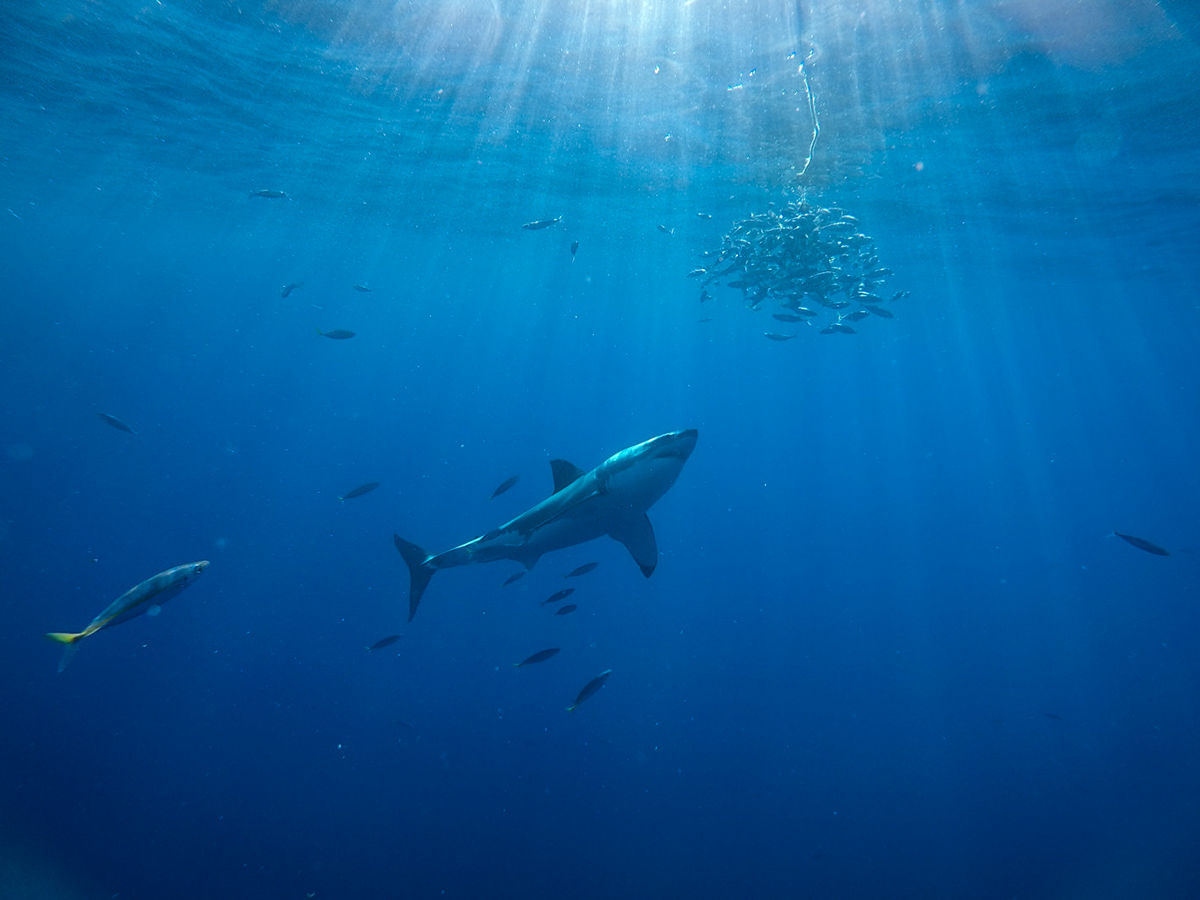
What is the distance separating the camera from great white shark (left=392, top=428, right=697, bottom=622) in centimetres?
611

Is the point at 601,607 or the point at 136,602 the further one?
the point at 601,607

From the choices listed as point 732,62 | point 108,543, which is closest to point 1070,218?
point 732,62

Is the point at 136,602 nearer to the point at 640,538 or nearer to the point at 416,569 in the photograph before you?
the point at 416,569

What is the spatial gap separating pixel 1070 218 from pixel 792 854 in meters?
25.9

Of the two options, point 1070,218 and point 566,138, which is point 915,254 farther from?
point 566,138

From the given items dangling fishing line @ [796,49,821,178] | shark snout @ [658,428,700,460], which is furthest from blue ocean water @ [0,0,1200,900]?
shark snout @ [658,428,700,460]

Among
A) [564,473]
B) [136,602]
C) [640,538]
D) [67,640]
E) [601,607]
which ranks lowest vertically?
[601,607]

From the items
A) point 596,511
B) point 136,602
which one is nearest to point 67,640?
point 136,602

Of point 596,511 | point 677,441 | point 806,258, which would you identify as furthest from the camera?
point 806,258

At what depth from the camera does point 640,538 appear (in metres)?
7.29

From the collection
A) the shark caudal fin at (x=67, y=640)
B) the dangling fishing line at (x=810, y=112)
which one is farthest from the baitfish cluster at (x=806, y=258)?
the shark caudal fin at (x=67, y=640)

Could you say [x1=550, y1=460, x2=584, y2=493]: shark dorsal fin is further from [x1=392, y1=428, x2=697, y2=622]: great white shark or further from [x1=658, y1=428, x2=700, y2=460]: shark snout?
[x1=658, y1=428, x2=700, y2=460]: shark snout

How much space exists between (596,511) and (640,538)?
0.99 m

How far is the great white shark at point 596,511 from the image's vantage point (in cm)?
611
